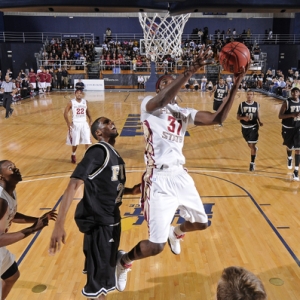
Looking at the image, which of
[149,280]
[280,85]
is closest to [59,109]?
[280,85]

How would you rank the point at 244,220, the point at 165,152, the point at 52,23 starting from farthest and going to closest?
the point at 52,23 < the point at 244,220 < the point at 165,152

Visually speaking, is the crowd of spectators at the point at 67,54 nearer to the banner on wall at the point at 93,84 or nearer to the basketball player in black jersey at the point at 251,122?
the banner on wall at the point at 93,84

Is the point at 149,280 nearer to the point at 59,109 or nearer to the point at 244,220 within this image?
the point at 244,220

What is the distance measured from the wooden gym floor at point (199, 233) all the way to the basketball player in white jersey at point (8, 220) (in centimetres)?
74

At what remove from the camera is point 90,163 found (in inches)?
115

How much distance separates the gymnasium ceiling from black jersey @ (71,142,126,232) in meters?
1.05

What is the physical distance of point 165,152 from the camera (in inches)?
138

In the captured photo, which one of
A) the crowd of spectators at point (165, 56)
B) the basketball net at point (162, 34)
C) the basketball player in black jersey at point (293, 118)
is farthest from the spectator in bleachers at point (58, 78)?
the basketball player in black jersey at point (293, 118)

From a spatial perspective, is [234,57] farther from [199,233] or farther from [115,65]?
[115,65]

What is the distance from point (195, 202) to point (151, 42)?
1394 centimetres

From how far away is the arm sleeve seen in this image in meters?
2.85

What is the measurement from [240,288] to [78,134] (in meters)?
7.74

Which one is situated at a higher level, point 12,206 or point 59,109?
point 12,206

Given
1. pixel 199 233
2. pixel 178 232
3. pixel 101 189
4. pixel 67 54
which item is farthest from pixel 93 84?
pixel 101 189
